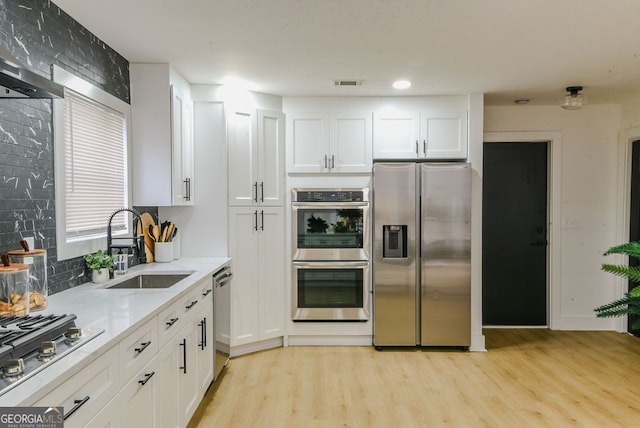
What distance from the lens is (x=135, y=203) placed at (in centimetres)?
301

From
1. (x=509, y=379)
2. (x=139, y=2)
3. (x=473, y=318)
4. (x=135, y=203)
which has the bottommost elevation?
(x=509, y=379)

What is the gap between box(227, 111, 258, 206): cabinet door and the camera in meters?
3.56

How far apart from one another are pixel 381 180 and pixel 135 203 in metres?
2.06

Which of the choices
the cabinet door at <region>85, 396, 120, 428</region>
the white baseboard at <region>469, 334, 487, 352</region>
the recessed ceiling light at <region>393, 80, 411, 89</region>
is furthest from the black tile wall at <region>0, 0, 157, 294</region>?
the white baseboard at <region>469, 334, 487, 352</region>

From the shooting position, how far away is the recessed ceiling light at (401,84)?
343 centimetres

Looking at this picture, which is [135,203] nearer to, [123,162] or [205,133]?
[123,162]

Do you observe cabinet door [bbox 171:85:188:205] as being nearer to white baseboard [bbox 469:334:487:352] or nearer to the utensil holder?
the utensil holder

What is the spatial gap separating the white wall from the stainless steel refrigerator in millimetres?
1217

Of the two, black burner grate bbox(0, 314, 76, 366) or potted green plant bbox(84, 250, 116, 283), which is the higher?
potted green plant bbox(84, 250, 116, 283)

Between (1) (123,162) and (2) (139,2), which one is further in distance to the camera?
(1) (123,162)

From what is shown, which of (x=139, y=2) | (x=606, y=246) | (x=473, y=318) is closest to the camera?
(x=139, y=2)

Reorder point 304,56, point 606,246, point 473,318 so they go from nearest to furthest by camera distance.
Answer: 1. point 304,56
2. point 473,318
3. point 606,246

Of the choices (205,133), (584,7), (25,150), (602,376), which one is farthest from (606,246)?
(25,150)

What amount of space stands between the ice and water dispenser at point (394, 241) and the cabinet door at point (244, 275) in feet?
3.87
